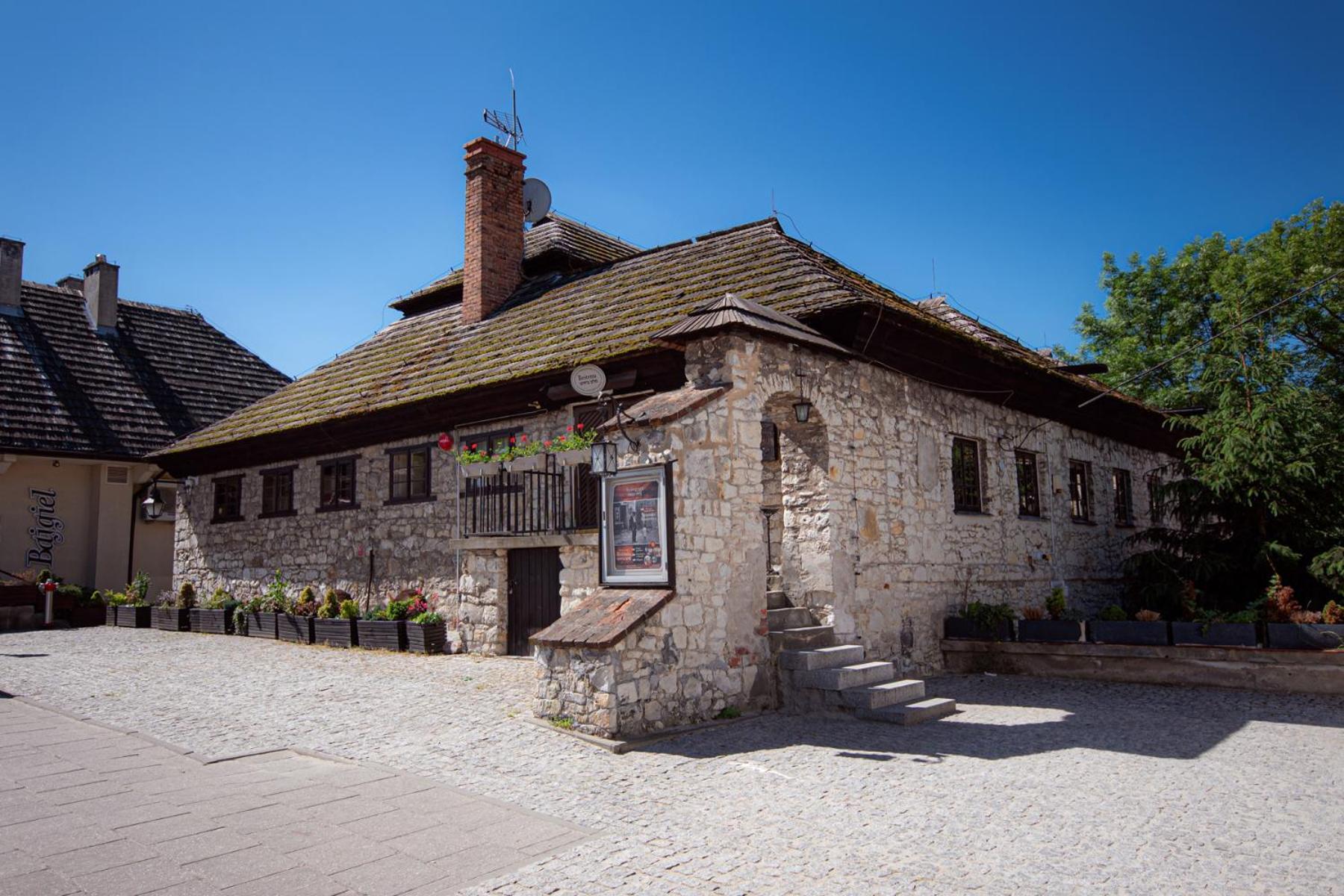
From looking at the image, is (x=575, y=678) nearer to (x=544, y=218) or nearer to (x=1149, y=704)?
(x=1149, y=704)

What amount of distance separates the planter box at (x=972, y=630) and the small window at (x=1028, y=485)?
3043 millimetres

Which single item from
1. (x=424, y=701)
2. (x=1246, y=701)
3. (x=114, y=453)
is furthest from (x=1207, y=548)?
(x=114, y=453)

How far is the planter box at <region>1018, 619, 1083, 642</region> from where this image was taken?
1166 centimetres

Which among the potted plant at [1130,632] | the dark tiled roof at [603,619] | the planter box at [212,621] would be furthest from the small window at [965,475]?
the planter box at [212,621]

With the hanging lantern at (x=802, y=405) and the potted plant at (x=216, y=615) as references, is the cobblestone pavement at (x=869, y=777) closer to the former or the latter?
the hanging lantern at (x=802, y=405)

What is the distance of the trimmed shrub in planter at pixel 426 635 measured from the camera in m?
13.6

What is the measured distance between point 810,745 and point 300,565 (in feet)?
40.7

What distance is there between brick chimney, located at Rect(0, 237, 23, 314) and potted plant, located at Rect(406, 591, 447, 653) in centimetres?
1731

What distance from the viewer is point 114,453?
2169 centimetres

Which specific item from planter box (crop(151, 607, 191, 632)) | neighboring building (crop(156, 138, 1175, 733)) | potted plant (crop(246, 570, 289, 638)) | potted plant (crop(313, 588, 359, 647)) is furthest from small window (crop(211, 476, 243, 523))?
potted plant (crop(313, 588, 359, 647))

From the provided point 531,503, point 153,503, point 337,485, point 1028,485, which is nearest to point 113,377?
point 153,503

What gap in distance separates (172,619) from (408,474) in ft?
23.3

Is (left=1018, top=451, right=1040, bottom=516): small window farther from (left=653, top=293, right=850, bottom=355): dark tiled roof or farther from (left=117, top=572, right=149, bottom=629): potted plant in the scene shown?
(left=117, top=572, right=149, bottom=629): potted plant

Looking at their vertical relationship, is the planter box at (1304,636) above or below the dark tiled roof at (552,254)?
below
